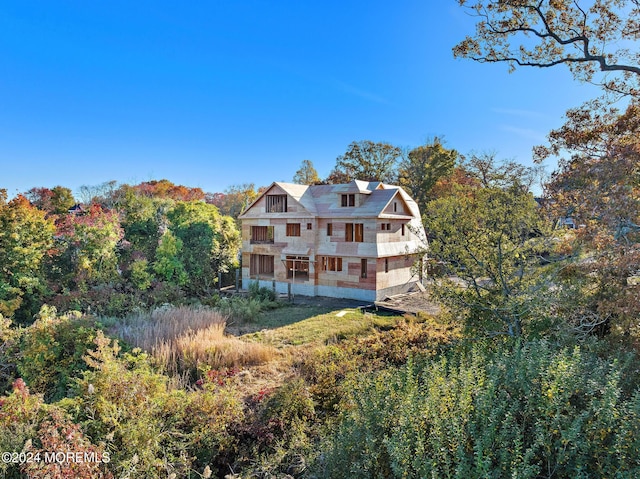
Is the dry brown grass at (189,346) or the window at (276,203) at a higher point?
the window at (276,203)

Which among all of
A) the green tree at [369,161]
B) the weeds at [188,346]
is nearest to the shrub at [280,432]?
the weeds at [188,346]

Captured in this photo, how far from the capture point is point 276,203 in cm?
2061

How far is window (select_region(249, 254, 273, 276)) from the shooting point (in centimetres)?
2159

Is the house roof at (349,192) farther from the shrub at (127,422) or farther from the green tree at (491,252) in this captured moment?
the shrub at (127,422)

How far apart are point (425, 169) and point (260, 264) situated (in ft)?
60.3

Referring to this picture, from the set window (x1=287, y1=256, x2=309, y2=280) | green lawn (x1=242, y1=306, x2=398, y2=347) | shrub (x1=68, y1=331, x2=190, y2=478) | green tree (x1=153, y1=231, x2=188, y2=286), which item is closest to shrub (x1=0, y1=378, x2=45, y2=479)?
shrub (x1=68, y1=331, x2=190, y2=478)

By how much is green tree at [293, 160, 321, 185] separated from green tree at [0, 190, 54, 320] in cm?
2409

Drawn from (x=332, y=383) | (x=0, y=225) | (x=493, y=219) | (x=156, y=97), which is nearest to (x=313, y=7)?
(x=156, y=97)

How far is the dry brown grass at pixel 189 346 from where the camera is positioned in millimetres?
8359

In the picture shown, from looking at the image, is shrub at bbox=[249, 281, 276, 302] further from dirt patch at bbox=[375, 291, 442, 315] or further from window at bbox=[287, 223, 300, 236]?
dirt patch at bbox=[375, 291, 442, 315]

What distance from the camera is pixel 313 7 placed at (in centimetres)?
1268

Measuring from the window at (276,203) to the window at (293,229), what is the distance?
3.15 ft

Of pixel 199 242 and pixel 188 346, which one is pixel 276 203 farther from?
pixel 188 346

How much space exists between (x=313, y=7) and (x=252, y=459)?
14041mm
